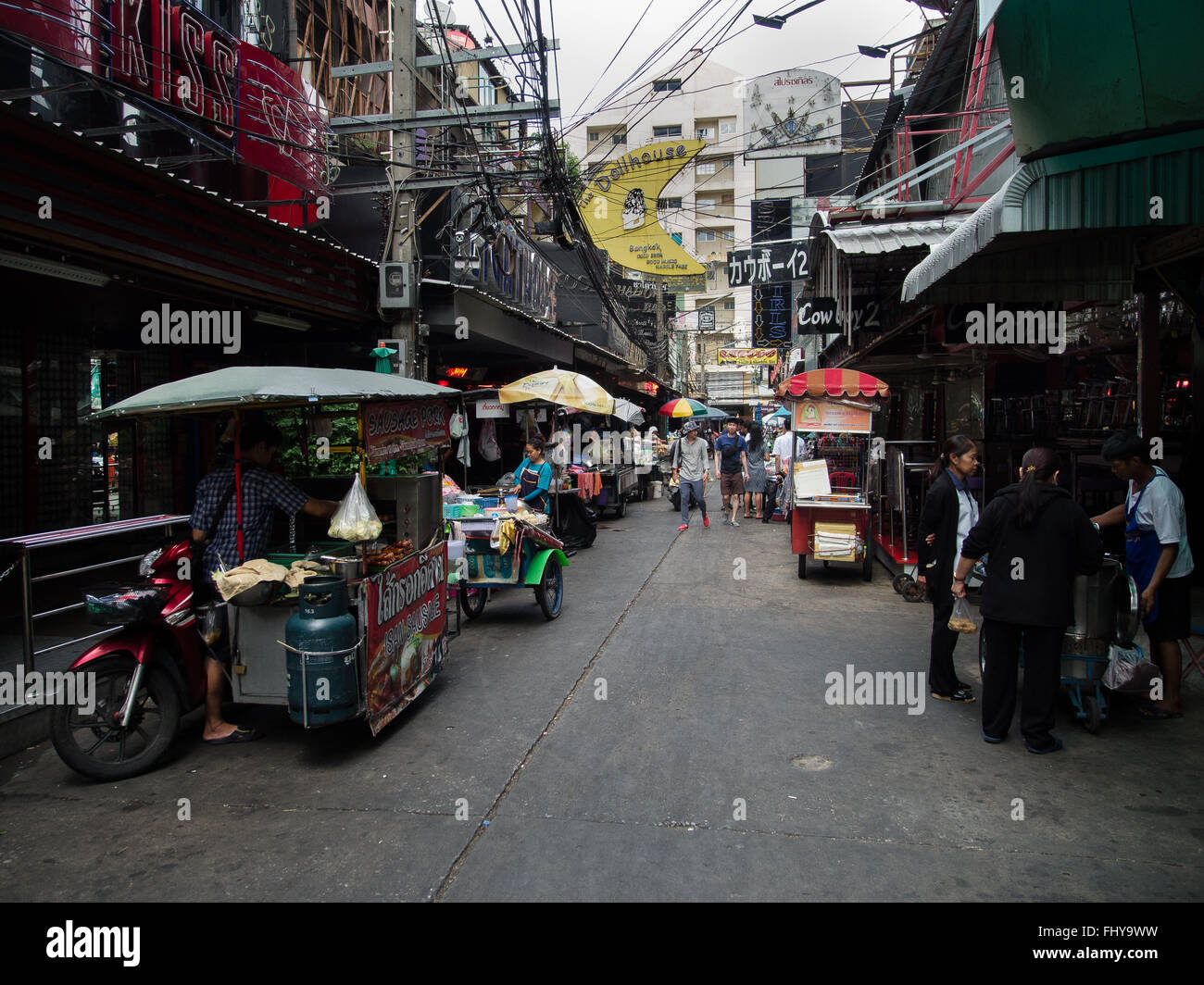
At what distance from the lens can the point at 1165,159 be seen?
4.32 meters

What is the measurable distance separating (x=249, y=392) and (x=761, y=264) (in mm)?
17842

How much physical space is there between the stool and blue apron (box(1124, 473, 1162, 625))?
1.32 feet

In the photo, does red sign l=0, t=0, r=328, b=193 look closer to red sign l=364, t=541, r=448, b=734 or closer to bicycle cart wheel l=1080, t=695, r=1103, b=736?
red sign l=364, t=541, r=448, b=734

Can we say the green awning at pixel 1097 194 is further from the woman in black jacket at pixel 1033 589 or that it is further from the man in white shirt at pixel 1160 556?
the man in white shirt at pixel 1160 556

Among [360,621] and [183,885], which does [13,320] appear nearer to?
[360,621]

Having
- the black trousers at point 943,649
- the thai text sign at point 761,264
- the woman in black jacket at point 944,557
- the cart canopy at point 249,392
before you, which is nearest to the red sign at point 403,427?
the cart canopy at point 249,392

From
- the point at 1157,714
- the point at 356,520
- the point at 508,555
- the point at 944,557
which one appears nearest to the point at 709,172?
the point at 508,555

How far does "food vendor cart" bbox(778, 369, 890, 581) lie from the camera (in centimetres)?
1016

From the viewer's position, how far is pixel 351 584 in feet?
16.3

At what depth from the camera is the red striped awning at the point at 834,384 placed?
1031 centimetres

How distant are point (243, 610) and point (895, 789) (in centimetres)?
405

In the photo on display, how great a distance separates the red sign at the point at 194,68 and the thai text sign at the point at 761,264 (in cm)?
1229

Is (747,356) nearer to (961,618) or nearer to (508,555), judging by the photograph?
(508,555)


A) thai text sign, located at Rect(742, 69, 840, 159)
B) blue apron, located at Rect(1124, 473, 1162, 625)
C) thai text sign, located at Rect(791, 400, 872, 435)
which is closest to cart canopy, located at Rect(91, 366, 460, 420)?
blue apron, located at Rect(1124, 473, 1162, 625)
